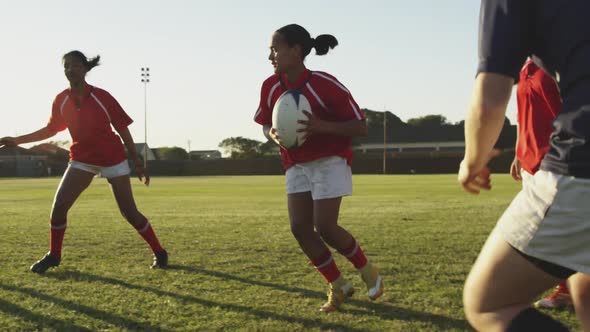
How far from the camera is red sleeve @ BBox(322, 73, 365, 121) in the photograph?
4.67 meters

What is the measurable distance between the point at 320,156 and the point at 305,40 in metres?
0.88

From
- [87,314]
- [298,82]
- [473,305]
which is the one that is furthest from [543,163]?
[87,314]

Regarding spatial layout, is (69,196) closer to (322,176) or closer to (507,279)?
(322,176)

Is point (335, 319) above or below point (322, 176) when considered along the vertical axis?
below

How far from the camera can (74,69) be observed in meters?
6.33

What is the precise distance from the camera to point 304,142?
15.3ft

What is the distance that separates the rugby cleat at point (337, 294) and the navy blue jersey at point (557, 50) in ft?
9.79

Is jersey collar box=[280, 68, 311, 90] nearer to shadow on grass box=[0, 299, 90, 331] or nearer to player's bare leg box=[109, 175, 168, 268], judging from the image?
shadow on grass box=[0, 299, 90, 331]

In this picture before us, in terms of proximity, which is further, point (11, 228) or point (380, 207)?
point (380, 207)

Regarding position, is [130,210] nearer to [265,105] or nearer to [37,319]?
[37,319]

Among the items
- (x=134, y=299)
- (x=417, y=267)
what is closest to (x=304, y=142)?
(x=134, y=299)

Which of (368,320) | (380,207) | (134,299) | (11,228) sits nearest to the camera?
(368,320)

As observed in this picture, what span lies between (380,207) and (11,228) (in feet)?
27.6

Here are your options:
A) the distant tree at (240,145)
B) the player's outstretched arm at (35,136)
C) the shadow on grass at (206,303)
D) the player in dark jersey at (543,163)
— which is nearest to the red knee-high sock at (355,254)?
the shadow on grass at (206,303)
